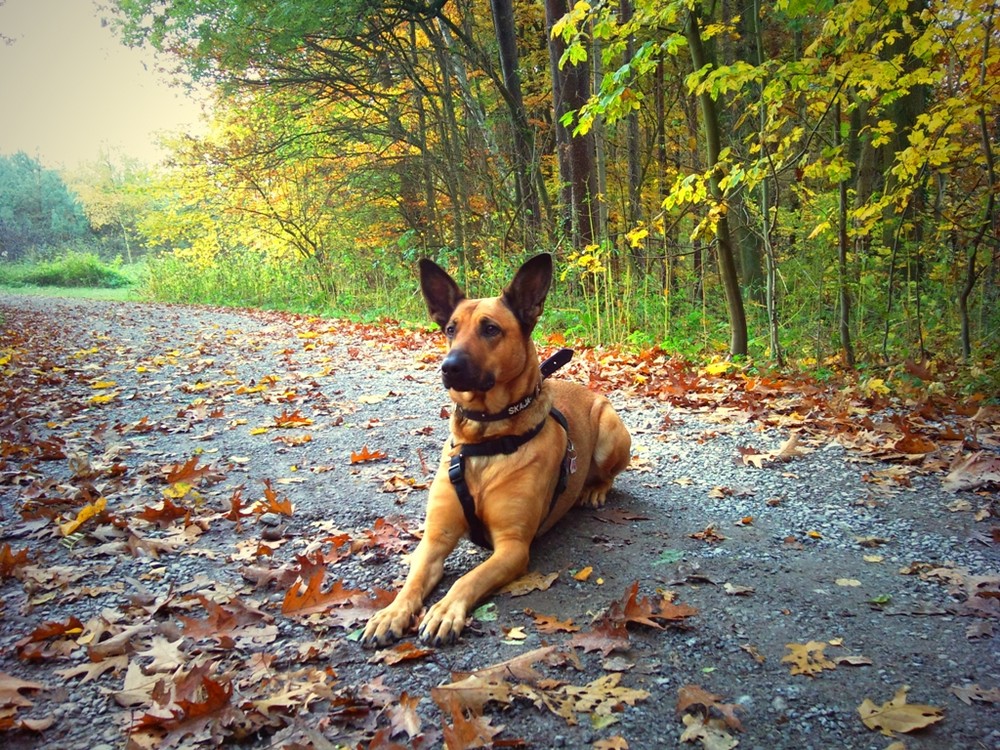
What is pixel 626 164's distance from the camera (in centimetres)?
1463

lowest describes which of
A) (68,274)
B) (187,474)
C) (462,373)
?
(187,474)

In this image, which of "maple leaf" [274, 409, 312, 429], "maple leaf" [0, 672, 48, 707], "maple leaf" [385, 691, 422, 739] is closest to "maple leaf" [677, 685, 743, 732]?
"maple leaf" [385, 691, 422, 739]

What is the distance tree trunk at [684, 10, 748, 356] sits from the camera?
668cm

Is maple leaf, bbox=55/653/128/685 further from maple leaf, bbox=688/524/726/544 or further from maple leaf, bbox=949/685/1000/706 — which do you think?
maple leaf, bbox=949/685/1000/706

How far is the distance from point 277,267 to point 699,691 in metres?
23.4

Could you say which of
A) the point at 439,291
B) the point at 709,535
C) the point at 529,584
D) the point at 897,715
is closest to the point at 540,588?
the point at 529,584

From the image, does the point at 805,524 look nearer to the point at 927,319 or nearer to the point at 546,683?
the point at 546,683

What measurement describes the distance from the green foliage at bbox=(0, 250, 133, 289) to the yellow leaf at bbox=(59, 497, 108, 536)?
4207 centimetres

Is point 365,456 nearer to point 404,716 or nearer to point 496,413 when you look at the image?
point 496,413

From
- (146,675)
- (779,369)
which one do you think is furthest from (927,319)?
(146,675)

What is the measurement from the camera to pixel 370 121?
16.3 m

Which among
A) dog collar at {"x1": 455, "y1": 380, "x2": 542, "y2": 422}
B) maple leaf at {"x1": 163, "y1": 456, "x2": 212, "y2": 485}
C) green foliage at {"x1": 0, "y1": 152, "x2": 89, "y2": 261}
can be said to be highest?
green foliage at {"x1": 0, "y1": 152, "x2": 89, "y2": 261}

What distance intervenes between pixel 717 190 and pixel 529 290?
471 centimetres

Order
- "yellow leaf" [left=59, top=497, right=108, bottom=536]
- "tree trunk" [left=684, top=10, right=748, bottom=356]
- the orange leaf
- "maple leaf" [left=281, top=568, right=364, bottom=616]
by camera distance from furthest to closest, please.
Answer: "tree trunk" [left=684, top=10, right=748, bottom=356] → the orange leaf → "yellow leaf" [left=59, top=497, right=108, bottom=536] → "maple leaf" [left=281, top=568, right=364, bottom=616]
